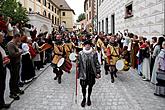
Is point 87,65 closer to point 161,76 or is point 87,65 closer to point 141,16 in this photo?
point 161,76

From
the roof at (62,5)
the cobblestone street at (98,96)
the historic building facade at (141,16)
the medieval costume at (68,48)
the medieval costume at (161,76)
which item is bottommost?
the cobblestone street at (98,96)

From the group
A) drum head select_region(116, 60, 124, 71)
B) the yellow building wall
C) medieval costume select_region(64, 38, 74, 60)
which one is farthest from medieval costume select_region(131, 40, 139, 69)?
the yellow building wall

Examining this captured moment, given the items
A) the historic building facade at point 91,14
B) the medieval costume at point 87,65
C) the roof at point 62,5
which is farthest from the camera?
the roof at point 62,5

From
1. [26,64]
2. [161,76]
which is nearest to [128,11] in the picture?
[26,64]

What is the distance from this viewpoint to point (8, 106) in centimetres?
691

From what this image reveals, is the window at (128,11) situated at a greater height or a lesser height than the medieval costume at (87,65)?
greater

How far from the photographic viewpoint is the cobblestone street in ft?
23.5

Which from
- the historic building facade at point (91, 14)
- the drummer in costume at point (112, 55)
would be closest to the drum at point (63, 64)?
the drummer in costume at point (112, 55)

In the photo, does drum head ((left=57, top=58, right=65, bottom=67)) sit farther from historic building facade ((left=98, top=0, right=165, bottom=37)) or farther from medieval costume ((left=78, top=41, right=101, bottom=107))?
historic building facade ((left=98, top=0, right=165, bottom=37))

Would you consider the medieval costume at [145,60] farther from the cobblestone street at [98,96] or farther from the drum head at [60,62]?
the drum head at [60,62]

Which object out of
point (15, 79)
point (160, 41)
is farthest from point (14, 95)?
point (160, 41)

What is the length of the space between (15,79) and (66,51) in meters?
3.48

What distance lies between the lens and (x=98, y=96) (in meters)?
8.21

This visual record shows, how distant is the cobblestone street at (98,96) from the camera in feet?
23.5
